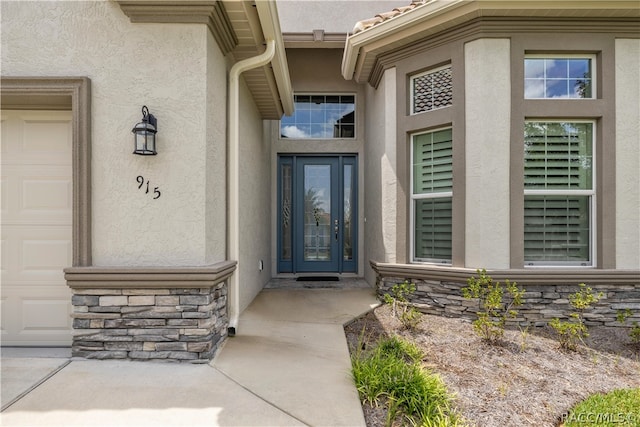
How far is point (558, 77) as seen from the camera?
426 centimetres

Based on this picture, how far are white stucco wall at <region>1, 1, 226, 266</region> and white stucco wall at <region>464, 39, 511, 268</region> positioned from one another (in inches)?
126

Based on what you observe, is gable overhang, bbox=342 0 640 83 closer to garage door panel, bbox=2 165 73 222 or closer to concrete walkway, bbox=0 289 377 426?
concrete walkway, bbox=0 289 377 426

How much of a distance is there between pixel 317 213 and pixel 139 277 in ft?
14.6

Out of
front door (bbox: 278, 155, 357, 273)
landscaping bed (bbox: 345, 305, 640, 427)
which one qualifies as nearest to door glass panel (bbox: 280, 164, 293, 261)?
front door (bbox: 278, 155, 357, 273)

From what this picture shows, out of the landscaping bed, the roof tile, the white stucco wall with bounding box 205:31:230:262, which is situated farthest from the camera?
the roof tile

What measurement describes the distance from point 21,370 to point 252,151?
354 centimetres

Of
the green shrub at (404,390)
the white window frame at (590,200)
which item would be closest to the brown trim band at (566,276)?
the white window frame at (590,200)

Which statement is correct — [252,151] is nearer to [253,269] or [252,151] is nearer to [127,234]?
[253,269]

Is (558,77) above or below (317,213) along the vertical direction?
above

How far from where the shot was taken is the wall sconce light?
2930mm

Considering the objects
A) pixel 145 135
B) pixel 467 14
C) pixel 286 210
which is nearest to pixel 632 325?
pixel 467 14

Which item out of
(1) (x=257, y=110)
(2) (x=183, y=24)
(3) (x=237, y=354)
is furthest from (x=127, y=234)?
(1) (x=257, y=110)

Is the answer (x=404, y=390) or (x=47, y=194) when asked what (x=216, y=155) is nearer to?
(x=47, y=194)

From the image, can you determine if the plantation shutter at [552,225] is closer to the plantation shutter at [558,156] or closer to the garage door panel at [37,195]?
the plantation shutter at [558,156]
